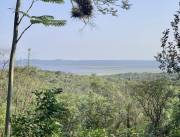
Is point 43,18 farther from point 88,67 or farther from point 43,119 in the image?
point 88,67

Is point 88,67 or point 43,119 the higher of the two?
point 43,119

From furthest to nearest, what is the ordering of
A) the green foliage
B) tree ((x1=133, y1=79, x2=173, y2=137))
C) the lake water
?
1. the lake water
2. tree ((x1=133, y1=79, x2=173, y2=137))
3. the green foliage

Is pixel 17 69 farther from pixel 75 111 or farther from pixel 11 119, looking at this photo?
pixel 11 119

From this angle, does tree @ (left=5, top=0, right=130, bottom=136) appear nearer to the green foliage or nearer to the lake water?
the green foliage

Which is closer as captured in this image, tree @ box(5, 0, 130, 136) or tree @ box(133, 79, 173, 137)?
tree @ box(5, 0, 130, 136)

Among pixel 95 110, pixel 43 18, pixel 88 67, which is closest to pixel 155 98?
pixel 95 110

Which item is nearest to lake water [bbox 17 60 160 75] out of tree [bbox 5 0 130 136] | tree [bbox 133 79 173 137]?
tree [bbox 133 79 173 137]

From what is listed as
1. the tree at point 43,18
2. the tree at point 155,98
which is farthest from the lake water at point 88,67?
the tree at point 43,18

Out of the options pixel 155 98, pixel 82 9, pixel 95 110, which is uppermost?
pixel 82 9

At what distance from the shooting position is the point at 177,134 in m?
12.2

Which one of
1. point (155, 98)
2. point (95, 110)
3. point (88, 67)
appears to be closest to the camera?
point (95, 110)

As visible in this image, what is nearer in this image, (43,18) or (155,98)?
(43,18)

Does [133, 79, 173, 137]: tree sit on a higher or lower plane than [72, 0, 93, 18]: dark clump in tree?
lower

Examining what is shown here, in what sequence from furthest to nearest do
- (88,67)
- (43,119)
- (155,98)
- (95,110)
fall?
(88,67), (155,98), (95,110), (43,119)
